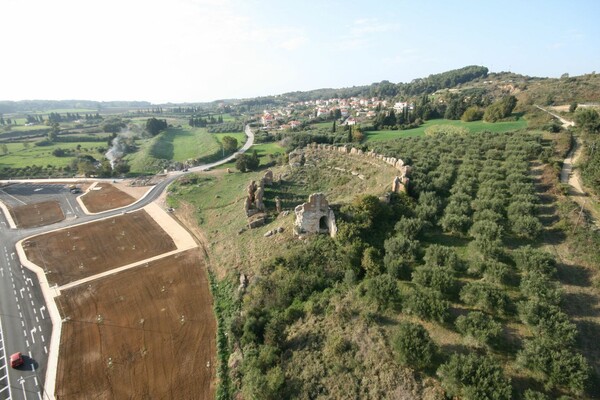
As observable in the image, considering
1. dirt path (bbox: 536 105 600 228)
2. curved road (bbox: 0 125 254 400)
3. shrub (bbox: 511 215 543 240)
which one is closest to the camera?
curved road (bbox: 0 125 254 400)

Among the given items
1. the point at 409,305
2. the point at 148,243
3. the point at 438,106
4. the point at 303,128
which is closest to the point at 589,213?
the point at 409,305

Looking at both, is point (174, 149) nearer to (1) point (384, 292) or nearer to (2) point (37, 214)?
(2) point (37, 214)

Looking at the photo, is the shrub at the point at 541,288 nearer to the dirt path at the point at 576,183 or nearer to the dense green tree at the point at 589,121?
the dirt path at the point at 576,183

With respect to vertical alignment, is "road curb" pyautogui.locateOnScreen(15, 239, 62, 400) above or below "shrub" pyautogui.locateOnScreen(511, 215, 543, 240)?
below

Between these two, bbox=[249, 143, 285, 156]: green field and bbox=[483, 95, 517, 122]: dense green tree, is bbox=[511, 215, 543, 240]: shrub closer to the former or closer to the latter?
bbox=[483, 95, 517, 122]: dense green tree

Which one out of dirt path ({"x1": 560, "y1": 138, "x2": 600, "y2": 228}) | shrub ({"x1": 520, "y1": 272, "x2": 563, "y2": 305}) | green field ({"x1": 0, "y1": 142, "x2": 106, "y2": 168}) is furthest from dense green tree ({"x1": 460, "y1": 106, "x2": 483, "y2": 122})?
green field ({"x1": 0, "y1": 142, "x2": 106, "y2": 168})

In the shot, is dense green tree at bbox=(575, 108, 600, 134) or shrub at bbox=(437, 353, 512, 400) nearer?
shrub at bbox=(437, 353, 512, 400)

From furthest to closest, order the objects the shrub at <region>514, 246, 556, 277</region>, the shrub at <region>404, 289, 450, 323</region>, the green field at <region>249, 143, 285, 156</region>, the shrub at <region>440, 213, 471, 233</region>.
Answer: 1. the green field at <region>249, 143, 285, 156</region>
2. the shrub at <region>440, 213, 471, 233</region>
3. the shrub at <region>514, 246, 556, 277</region>
4. the shrub at <region>404, 289, 450, 323</region>

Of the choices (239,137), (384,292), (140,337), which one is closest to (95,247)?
(140,337)
